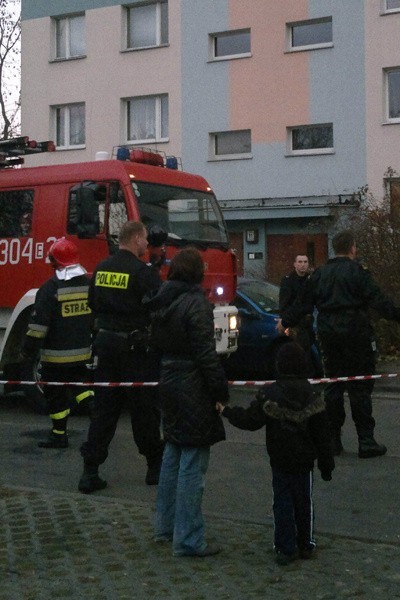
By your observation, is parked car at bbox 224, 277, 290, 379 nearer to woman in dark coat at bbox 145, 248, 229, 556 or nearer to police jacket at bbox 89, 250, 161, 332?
police jacket at bbox 89, 250, 161, 332

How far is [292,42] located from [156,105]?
4.54 m

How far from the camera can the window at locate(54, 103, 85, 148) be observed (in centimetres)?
3169

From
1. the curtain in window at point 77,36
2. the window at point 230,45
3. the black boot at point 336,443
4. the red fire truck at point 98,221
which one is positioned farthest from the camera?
the curtain in window at point 77,36

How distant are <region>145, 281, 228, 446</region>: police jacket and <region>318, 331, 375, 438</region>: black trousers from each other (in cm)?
303

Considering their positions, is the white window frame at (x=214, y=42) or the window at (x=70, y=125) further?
the window at (x=70, y=125)

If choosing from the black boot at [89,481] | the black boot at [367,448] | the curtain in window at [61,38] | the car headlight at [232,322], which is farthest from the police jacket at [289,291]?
the curtain in window at [61,38]

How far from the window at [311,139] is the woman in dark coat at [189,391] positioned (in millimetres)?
22378

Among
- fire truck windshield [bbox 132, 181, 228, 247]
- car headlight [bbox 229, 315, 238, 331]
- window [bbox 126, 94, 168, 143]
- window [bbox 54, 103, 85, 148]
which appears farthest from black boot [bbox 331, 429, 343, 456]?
window [bbox 54, 103, 85, 148]

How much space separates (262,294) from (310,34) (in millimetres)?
15083

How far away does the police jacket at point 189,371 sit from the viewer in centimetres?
568

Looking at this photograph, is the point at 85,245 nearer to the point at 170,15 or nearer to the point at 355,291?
the point at 355,291

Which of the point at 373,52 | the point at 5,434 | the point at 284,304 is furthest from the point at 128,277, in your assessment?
the point at 373,52

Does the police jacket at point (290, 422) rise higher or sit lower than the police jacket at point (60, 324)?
lower

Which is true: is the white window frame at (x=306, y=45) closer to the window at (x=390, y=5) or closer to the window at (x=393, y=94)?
the window at (x=390, y=5)
